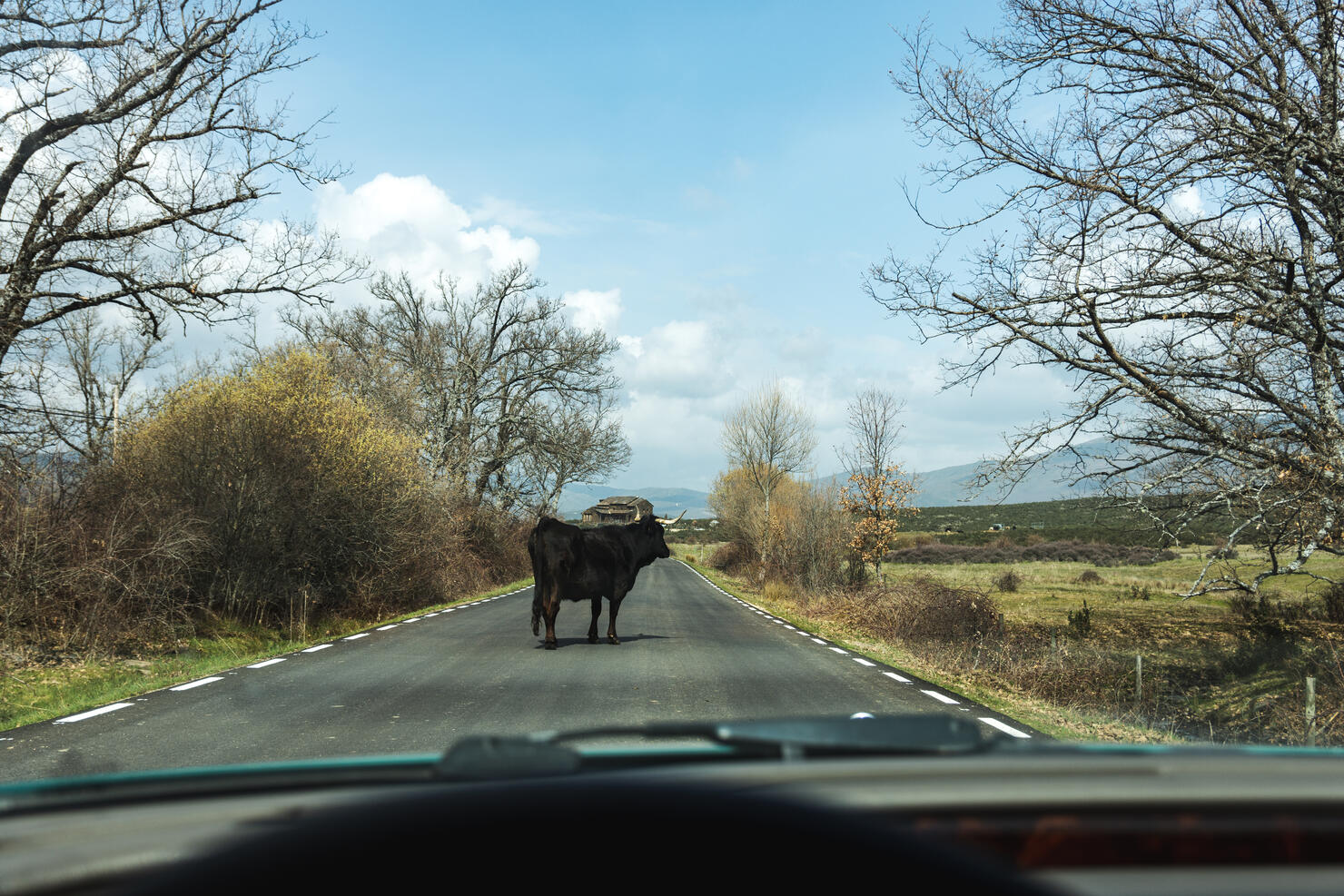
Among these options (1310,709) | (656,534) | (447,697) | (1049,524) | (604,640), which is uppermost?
(656,534)

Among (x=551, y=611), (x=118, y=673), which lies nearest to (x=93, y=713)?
(x=118, y=673)

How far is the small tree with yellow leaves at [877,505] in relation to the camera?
99.4 feet

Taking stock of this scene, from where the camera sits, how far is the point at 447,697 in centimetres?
994

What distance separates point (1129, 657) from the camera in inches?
778

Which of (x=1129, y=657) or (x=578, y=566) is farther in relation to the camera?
(x=1129, y=657)

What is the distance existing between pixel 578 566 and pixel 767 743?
1359cm

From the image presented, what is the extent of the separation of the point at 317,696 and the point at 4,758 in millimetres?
3207

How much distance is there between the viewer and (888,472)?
3209 cm

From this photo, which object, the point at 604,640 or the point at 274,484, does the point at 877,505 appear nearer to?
the point at 604,640

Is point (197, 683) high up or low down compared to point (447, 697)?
up

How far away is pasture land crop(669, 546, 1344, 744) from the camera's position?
1193 cm

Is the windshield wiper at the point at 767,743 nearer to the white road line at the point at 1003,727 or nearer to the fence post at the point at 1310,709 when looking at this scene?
the white road line at the point at 1003,727

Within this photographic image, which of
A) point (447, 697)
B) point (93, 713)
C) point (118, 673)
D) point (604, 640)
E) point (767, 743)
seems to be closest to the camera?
point (767, 743)

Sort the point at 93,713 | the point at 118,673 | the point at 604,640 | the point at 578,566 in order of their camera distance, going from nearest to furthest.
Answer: the point at 93,713, the point at 118,673, the point at 578,566, the point at 604,640
